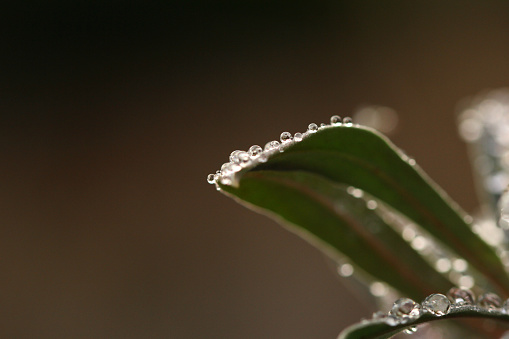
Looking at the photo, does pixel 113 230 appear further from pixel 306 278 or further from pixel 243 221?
pixel 306 278

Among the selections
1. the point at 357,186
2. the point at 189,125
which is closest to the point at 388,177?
the point at 357,186

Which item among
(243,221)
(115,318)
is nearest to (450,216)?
(115,318)

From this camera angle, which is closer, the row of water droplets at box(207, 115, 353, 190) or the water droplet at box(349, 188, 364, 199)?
the row of water droplets at box(207, 115, 353, 190)

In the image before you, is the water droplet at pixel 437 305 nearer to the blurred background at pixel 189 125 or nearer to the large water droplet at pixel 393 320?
the large water droplet at pixel 393 320

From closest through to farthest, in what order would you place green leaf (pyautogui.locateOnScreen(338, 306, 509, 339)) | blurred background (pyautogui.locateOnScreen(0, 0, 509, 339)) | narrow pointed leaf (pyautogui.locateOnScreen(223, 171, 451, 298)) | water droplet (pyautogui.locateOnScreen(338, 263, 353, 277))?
green leaf (pyautogui.locateOnScreen(338, 306, 509, 339)) < narrow pointed leaf (pyautogui.locateOnScreen(223, 171, 451, 298)) < water droplet (pyautogui.locateOnScreen(338, 263, 353, 277)) < blurred background (pyautogui.locateOnScreen(0, 0, 509, 339))

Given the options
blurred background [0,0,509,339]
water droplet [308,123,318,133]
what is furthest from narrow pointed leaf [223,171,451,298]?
blurred background [0,0,509,339]

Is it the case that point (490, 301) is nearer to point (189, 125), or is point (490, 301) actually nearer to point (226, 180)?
point (226, 180)

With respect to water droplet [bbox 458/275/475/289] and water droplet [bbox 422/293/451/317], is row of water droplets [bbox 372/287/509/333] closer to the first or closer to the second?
water droplet [bbox 422/293/451/317]
